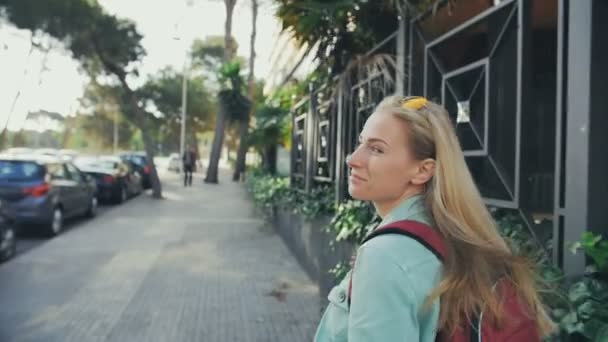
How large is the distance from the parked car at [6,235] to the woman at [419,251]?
8039 mm

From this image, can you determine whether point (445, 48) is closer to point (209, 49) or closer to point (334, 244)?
point (334, 244)

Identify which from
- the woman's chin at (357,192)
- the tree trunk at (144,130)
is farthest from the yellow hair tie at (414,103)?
the tree trunk at (144,130)

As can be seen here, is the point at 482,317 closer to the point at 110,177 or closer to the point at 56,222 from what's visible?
the point at 56,222

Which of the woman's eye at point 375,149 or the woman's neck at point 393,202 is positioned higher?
the woman's eye at point 375,149

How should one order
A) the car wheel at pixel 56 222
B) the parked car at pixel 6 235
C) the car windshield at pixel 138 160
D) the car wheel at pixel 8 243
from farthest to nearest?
the car windshield at pixel 138 160
the car wheel at pixel 56 222
the car wheel at pixel 8 243
the parked car at pixel 6 235

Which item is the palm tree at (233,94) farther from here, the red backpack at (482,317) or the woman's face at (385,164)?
the red backpack at (482,317)

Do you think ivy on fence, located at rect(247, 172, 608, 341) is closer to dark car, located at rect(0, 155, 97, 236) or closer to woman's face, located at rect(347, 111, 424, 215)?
woman's face, located at rect(347, 111, 424, 215)

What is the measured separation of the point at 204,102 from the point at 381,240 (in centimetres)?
5044

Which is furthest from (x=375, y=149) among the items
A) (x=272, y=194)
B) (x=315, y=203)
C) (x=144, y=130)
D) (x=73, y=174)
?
(x=144, y=130)

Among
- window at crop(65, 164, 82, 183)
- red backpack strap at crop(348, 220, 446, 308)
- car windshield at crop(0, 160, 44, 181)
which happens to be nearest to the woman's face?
red backpack strap at crop(348, 220, 446, 308)

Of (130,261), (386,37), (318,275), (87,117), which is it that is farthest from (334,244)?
(87,117)

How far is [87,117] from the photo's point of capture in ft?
195

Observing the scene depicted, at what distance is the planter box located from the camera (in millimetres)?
5957

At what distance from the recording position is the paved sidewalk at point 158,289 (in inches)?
207
